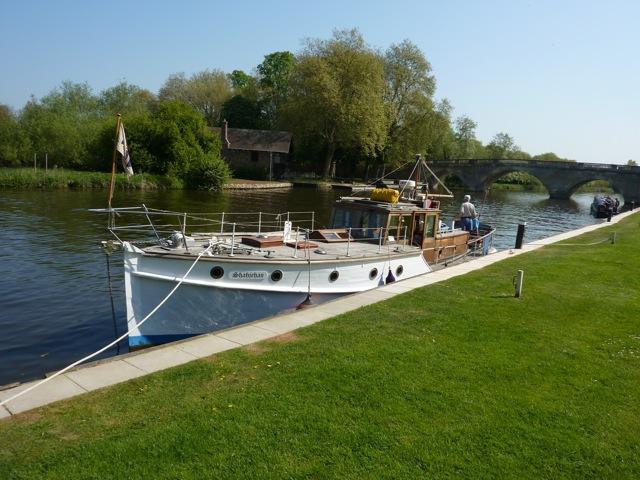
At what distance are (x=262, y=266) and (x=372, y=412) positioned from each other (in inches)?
267

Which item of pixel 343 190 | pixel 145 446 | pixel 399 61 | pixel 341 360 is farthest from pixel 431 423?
pixel 399 61

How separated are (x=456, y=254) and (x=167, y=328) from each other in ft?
42.2

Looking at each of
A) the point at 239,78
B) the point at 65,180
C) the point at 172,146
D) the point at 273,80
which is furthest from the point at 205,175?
the point at 239,78

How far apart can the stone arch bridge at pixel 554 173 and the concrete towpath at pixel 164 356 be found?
70.4m

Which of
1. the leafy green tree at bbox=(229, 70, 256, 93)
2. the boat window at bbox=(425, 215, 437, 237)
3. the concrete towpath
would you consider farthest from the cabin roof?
the leafy green tree at bbox=(229, 70, 256, 93)

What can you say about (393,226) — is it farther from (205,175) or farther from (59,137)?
(59,137)

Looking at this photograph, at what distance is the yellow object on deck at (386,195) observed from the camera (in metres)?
17.9

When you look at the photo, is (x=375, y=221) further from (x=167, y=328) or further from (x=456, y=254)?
(x=167, y=328)

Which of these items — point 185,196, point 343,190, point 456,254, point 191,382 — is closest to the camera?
point 191,382

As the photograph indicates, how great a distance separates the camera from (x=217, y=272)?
12.7 m

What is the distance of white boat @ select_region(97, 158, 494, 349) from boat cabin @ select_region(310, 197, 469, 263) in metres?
0.04

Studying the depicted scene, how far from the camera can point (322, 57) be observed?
72250mm

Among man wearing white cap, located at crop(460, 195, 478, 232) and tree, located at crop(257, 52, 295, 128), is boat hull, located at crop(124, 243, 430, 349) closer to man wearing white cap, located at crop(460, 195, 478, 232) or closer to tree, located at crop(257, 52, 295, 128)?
man wearing white cap, located at crop(460, 195, 478, 232)

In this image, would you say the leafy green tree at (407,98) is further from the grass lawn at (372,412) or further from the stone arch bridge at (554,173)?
the grass lawn at (372,412)
